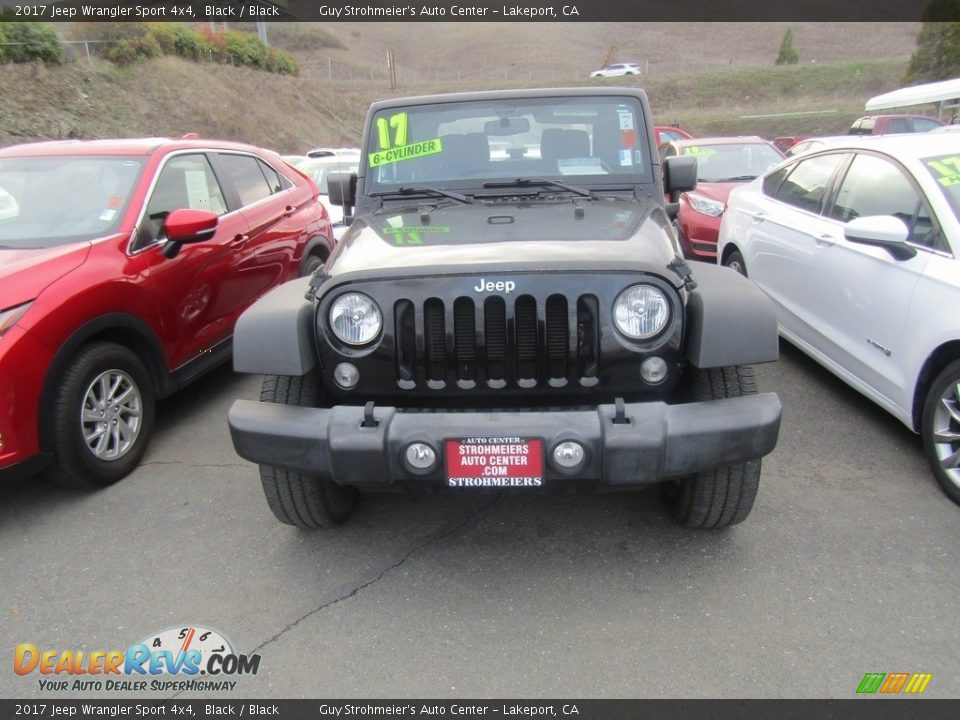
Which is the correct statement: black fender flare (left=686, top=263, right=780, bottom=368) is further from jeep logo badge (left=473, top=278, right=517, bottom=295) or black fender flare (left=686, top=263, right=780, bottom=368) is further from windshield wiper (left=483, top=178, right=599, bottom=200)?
windshield wiper (left=483, top=178, right=599, bottom=200)

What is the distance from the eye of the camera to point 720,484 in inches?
107

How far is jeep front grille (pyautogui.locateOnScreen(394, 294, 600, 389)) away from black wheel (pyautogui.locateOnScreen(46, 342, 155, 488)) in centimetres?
187

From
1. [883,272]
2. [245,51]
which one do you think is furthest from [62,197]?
[245,51]

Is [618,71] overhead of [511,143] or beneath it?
overhead

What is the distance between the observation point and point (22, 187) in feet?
13.6

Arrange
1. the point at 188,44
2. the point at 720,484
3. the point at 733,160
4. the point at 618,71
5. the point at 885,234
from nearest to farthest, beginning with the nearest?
the point at 720,484 → the point at 885,234 → the point at 733,160 → the point at 188,44 → the point at 618,71

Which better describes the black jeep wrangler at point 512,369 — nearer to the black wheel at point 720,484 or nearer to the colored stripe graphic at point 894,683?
the black wheel at point 720,484

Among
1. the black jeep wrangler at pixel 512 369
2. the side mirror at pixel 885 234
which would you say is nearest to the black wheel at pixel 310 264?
the black jeep wrangler at pixel 512 369

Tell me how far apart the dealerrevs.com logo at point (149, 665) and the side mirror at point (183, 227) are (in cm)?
230

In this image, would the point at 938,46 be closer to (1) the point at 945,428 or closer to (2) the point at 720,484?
(1) the point at 945,428

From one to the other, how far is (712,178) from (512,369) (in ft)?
23.2

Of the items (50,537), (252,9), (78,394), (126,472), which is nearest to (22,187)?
(78,394)

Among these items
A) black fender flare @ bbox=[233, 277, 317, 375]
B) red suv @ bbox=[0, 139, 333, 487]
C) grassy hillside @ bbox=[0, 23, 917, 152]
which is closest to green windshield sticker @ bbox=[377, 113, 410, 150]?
red suv @ bbox=[0, 139, 333, 487]

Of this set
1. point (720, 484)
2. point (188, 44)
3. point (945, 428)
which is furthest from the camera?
point (188, 44)
